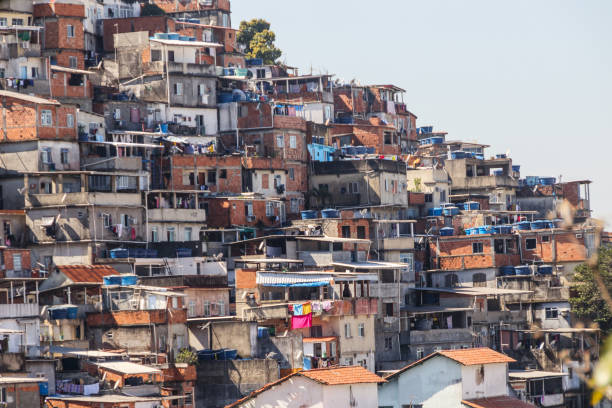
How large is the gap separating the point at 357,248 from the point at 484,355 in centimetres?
1205

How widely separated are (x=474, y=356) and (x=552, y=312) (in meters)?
19.1

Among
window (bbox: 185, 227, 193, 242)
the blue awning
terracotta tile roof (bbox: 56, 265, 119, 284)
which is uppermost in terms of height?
window (bbox: 185, 227, 193, 242)

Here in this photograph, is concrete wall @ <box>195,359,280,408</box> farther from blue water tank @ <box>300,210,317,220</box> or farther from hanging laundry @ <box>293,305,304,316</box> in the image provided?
blue water tank @ <box>300,210,317,220</box>

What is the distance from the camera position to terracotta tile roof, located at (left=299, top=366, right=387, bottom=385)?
135 feet

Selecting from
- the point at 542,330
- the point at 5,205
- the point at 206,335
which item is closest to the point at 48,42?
the point at 5,205

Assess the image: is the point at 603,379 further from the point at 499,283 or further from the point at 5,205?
the point at 499,283

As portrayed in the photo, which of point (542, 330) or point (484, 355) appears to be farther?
point (542, 330)

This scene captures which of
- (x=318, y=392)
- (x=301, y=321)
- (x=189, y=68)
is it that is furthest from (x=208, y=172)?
(x=318, y=392)

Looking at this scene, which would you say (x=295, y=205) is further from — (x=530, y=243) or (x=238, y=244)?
(x=530, y=243)

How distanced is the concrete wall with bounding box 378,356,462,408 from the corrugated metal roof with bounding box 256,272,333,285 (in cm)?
632

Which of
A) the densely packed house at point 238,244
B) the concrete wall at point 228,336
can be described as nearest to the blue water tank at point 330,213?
the densely packed house at point 238,244

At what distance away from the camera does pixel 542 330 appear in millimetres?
62688

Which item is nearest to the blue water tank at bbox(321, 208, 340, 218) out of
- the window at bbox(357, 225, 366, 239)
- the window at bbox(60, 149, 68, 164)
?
the window at bbox(357, 225, 366, 239)

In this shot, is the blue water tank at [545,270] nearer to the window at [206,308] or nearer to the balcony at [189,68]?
Answer: the balcony at [189,68]
